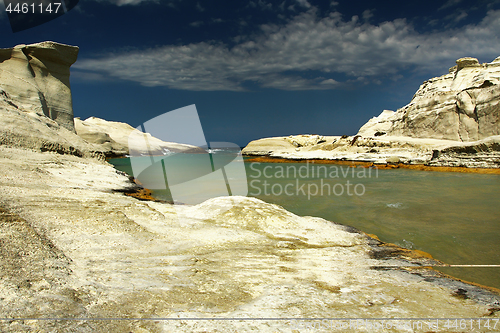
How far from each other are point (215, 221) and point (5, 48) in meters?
21.7

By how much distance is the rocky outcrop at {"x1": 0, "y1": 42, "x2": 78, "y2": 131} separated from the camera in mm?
16375

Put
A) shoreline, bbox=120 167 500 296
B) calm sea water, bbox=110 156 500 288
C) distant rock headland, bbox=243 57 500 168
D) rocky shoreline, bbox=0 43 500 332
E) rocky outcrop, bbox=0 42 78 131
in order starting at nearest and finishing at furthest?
1. rocky shoreline, bbox=0 43 500 332
2. shoreline, bbox=120 167 500 296
3. calm sea water, bbox=110 156 500 288
4. rocky outcrop, bbox=0 42 78 131
5. distant rock headland, bbox=243 57 500 168

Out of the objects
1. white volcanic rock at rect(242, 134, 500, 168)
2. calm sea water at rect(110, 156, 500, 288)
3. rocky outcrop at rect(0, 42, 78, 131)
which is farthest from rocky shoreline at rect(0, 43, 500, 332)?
white volcanic rock at rect(242, 134, 500, 168)

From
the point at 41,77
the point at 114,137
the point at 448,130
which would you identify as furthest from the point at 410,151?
the point at 114,137

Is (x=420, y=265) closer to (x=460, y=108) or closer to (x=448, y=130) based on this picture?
(x=448, y=130)

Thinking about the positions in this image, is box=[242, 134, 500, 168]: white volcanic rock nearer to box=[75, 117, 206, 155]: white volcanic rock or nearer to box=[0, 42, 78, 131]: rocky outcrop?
box=[75, 117, 206, 155]: white volcanic rock

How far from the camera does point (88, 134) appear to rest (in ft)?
124

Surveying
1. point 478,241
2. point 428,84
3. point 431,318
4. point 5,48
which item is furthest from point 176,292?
point 428,84

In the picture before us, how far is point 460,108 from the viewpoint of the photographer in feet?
75.8

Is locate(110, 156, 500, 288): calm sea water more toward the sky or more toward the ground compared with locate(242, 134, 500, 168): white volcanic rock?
more toward the ground

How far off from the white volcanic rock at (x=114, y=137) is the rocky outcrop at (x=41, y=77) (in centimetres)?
863

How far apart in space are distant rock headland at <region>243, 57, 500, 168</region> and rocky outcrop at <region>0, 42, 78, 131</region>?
23.7 m

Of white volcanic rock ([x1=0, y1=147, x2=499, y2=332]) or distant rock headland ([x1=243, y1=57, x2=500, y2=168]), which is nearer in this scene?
white volcanic rock ([x1=0, y1=147, x2=499, y2=332])

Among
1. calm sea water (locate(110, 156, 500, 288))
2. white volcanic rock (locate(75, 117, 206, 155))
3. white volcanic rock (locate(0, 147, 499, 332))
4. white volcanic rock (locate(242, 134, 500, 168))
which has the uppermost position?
white volcanic rock (locate(75, 117, 206, 155))
